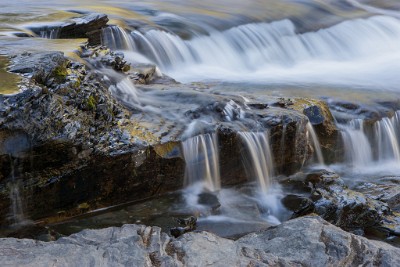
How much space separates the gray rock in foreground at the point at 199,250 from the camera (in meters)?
3.92

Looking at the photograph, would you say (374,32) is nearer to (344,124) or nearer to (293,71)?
(293,71)

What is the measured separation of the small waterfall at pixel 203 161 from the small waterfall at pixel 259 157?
442 mm

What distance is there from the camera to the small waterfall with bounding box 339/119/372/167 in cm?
843

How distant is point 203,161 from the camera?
659 cm

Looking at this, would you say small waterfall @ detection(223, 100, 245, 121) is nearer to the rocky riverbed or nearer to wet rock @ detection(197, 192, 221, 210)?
the rocky riverbed

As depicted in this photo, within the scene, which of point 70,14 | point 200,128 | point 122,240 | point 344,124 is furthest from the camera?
point 70,14

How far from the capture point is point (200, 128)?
676 cm

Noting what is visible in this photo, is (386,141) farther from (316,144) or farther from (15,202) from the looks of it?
(15,202)

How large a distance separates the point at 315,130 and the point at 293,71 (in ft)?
14.9

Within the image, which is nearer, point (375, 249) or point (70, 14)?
point (375, 249)

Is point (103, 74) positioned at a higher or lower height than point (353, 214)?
higher

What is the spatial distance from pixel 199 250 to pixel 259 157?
2.98m

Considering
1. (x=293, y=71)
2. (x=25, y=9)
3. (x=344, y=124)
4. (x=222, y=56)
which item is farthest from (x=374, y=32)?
(x=25, y=9)

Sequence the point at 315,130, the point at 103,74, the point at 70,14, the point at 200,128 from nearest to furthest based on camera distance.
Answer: the point at 200,128, the point at 103,74, the point at 315,130, the point at 70,14
